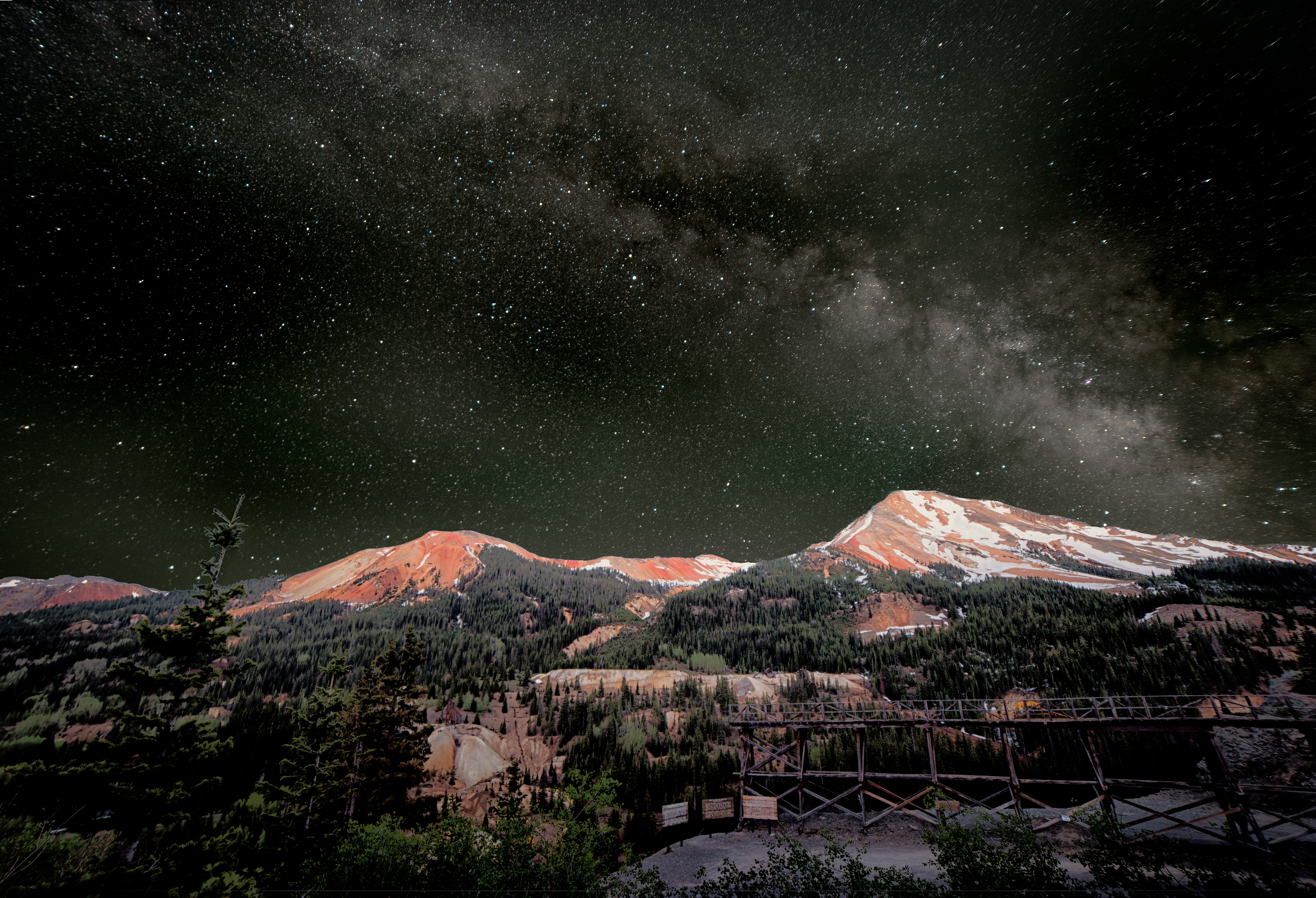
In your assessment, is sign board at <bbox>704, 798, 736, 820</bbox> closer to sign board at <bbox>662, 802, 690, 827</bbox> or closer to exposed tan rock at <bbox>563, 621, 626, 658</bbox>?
sign board at <bbox>662, 802, 690, 827</bbox>

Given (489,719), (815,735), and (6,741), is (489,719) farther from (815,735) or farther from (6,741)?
(6,741)

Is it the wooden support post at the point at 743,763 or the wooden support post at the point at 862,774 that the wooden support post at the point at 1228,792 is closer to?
the wooden support post at the point at 862,774

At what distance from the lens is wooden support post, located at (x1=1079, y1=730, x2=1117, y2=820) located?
79.0ft

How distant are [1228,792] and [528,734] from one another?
98.9m

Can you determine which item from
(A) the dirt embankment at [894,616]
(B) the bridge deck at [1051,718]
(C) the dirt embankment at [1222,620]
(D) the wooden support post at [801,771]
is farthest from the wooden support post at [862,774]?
(A) the dirt embankment at [894,616]

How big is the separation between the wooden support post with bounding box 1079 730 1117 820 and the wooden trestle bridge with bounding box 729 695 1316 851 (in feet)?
0.26

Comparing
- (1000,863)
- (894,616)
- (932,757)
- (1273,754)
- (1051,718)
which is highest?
(894,616)

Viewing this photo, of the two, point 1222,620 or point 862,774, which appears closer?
point 862,774

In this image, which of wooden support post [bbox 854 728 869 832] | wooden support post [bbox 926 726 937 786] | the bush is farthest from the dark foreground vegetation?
wooden support post [bbox 854 728 869 832]

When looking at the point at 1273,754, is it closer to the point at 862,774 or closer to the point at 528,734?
the point at 862,774

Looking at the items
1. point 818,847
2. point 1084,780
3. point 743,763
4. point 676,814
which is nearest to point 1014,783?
point 818,847

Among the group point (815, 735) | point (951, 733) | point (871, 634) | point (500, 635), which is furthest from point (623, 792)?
point (500, 635)

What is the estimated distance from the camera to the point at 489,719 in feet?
332

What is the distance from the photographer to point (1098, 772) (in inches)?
961
